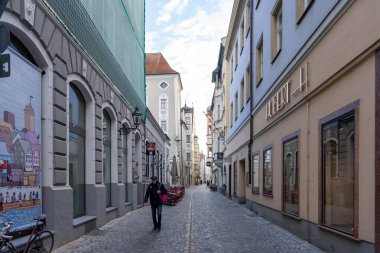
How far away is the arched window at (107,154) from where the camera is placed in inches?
592

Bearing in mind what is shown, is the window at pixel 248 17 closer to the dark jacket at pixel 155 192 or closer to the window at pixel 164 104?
the dark jacket at pixel 155 192

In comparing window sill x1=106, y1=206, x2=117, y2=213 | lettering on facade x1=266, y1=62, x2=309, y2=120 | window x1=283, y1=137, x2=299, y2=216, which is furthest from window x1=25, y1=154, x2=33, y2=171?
window x1=283, y1=137, x2=299, y2=216

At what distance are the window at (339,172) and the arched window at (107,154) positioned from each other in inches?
320

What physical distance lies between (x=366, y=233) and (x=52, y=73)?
6942mm

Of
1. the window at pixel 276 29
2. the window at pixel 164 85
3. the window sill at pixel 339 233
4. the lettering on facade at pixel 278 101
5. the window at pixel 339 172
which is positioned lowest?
the window sill at pixel 339 233

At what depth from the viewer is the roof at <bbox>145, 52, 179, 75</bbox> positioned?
6569cm

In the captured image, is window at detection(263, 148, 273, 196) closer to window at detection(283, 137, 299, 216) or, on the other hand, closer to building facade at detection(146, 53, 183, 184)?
window at detection(283, 137, 299, 216)

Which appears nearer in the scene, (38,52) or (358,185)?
(358,185)

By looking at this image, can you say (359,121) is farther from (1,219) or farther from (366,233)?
(1,219)

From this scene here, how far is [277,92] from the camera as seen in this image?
46.5 feet

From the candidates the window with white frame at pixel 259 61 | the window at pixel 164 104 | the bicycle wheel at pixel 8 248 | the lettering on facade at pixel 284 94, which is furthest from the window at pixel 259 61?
the window at pixel 164 104

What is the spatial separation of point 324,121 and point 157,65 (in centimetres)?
5958

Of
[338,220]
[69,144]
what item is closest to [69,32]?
[69,144]

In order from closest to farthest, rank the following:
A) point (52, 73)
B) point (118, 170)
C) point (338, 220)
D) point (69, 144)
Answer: point (338, 220) < point (52, 73) < point (69, 144) < point (118, 170)
